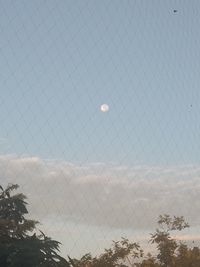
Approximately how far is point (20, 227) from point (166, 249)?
43.3ft

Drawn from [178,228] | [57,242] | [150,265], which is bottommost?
[57,242]

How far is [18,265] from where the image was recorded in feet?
58.7

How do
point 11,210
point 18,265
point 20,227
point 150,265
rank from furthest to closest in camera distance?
point 11,210
point 150,265
point 20,227
point 18,265

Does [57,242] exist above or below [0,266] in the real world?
above

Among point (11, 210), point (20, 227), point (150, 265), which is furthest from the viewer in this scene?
point (11, 210)

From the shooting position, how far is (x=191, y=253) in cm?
2944

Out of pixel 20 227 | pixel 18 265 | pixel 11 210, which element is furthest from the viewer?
pixel 11 210

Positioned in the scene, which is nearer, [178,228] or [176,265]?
[176,265]

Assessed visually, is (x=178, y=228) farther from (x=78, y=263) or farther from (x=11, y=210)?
(x=11, y=210)

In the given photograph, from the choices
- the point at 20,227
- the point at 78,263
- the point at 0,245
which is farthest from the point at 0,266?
the point at 78,263

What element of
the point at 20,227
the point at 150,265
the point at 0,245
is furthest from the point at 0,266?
the point at 150,265

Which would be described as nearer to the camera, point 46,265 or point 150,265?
point 46,265

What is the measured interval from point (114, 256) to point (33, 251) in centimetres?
1472

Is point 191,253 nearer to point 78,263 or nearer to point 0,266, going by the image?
point 78,263
